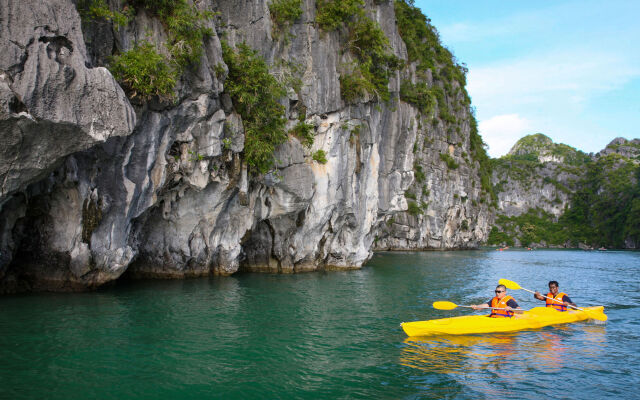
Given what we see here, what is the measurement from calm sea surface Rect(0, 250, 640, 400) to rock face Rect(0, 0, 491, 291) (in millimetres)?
2222

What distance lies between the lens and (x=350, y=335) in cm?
960

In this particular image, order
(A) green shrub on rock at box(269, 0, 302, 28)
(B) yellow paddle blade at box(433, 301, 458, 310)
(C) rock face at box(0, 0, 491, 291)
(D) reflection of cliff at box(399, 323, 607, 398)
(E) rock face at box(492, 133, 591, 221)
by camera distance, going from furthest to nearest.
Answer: (E) rock face at box(492, 133, 591, 221), (A) green shrub on rock at box(269, 0, 302, 28), (B) yellow paddle blade at box(433, 301, 458, 310), (C) rock face at box(0, 0, 491, 291), (D) reflection of cliff at box(399, 323, 607, 398)

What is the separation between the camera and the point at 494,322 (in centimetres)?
1045

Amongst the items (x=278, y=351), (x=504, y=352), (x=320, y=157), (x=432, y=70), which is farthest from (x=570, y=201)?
(x=278, y=351)

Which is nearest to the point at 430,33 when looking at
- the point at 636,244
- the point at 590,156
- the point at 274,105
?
the point at 274,105

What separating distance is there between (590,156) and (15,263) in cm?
12083

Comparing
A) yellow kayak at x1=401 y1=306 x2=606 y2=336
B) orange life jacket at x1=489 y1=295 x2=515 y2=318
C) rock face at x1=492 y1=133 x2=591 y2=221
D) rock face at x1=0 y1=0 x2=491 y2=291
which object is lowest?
yellow kayak at x1=401 y1=306 x2=606 y2=336

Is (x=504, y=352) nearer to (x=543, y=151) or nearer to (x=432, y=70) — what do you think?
(x=432, y=70)

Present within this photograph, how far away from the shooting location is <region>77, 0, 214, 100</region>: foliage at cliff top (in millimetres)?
10945

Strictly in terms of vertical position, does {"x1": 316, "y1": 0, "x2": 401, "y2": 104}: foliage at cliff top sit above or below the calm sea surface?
above

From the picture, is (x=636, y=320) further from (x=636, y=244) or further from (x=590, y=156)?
(x=590, y=156)

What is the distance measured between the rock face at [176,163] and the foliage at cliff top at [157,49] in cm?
39

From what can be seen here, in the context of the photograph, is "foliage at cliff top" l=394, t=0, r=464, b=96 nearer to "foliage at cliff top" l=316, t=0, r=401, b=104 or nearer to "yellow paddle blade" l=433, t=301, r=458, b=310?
"foliage at cliff top" l=316, t=0, r=401, b=104

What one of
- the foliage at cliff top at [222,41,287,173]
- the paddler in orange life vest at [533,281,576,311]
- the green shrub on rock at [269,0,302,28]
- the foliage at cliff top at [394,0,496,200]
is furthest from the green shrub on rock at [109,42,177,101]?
the foliage at cliff top at [394,0,496,200]
